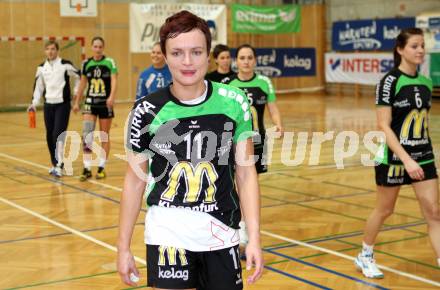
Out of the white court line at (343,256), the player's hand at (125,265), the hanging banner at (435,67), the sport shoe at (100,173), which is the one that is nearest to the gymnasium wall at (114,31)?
the hanging banner at (435,67)

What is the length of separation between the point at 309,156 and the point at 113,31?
46.6 ft

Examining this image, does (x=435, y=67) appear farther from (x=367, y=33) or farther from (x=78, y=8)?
(x=78, y=8)

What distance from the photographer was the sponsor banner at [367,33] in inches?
1015

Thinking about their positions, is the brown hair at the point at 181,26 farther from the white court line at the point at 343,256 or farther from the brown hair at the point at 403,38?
the white court line at the point at 343,256

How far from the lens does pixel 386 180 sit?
5738 millimetres

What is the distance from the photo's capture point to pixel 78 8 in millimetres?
24562

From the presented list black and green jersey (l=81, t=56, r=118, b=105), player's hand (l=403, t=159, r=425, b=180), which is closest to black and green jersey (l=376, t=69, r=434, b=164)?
player's hand (l=403, t=159, r=425, b=180)

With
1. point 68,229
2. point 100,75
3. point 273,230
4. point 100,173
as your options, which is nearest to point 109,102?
point 100,75

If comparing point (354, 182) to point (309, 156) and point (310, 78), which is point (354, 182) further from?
point (310, 78)

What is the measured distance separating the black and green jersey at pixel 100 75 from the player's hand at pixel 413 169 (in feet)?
21.8

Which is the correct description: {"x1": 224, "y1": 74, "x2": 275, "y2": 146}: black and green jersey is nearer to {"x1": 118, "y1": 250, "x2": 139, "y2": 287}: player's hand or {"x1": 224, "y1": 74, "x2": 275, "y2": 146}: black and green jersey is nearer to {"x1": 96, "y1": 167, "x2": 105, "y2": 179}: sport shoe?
{"x1": 118, "y1": 250, "x2": 139, "y2": 287}: player's hand

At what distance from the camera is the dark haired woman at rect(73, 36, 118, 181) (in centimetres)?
1105

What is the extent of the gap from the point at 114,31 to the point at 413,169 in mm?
21441

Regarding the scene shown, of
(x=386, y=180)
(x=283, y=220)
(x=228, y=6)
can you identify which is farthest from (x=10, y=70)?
(x=386, y=180)
